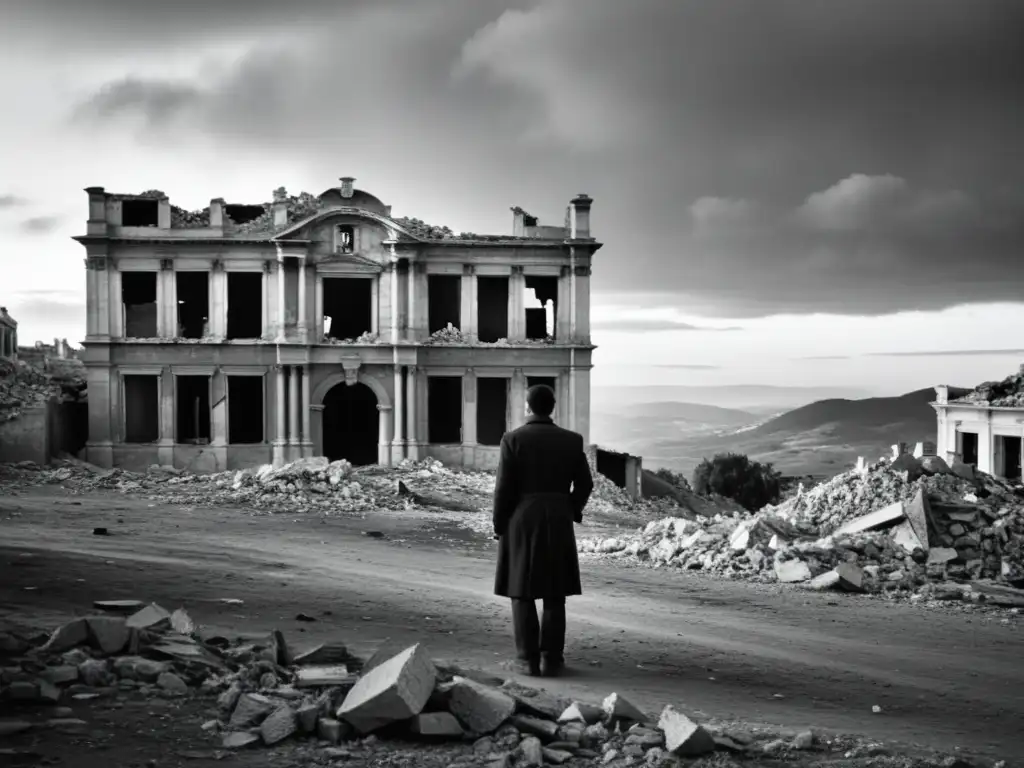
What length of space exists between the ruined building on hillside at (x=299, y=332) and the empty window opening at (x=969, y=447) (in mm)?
15382

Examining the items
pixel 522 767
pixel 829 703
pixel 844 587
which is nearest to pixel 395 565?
pixel 844 587

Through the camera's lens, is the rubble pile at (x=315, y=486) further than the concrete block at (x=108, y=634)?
Yes

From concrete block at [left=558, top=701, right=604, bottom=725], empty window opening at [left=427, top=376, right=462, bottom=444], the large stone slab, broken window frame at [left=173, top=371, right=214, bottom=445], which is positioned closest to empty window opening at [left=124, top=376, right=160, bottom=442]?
broken window frame at [left=173, top=371, right=214, bottom=445]

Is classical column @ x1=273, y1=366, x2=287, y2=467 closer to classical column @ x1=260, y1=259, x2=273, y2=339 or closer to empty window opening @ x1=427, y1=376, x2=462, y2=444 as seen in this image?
classical column @ x1=260, y1=259, x2=273, y2=339

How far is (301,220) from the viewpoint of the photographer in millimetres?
28828

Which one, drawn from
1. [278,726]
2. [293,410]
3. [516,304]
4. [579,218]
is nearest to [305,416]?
[293,410]

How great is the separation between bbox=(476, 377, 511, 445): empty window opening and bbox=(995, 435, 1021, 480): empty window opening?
1754cm

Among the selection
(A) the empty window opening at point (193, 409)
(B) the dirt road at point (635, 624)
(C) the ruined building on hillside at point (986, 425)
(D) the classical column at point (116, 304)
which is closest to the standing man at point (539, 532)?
(B) the dirt road at point (635, 624)

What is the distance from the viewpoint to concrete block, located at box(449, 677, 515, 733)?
5.80 m

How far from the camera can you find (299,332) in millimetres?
28938

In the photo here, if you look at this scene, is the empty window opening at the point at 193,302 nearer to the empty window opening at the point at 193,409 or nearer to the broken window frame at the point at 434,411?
the empty window opening at the point at 193,409

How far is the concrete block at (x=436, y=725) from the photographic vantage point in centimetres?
569

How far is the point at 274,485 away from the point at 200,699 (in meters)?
16.7

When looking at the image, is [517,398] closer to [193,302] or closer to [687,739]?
[193,302]
